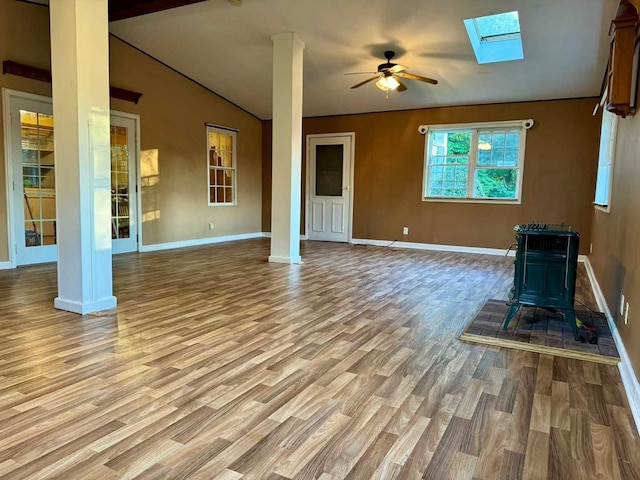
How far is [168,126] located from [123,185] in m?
1.27

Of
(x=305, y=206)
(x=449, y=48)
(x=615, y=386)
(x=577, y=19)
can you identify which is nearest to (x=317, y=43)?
(x=449, y=48)

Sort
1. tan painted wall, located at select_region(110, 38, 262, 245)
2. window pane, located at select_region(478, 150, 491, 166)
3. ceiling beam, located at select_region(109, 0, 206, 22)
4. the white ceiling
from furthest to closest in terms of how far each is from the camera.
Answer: window pane, located at select_region(478, 150, 491, 166) → tan painted wall, located at select_region(110, 38, 262, 245) → ceiling beam, located at select_region(109, 0, 206, 22) → the white ceiling

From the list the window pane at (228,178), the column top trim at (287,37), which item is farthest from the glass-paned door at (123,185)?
the column top trim at (287,37)

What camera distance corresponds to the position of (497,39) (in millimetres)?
5707

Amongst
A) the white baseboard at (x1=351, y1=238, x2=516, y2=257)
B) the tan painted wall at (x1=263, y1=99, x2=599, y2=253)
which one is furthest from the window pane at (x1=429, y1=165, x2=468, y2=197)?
the white baseboard at (x1=351, y1=238, x2=516, y2=257)

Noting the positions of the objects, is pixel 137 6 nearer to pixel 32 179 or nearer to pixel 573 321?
pixel 32 179

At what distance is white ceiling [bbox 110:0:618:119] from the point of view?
476 centimetres

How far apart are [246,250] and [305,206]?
84.2 inches

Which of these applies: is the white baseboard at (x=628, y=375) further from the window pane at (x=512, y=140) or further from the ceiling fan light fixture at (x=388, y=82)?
the window pane at (x=512, y=140)

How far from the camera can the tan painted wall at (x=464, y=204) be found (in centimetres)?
665

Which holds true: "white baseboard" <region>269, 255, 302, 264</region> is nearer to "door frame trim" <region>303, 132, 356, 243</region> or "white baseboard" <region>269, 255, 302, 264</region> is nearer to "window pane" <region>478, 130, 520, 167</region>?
"door frame trim" <region>303, 132, 356, 243</region>

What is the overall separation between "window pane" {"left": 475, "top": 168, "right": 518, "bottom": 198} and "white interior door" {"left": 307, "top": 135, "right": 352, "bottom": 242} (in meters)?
2.45

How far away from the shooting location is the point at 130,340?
281 cm

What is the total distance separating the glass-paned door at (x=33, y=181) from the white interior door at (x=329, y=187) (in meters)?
4.66
